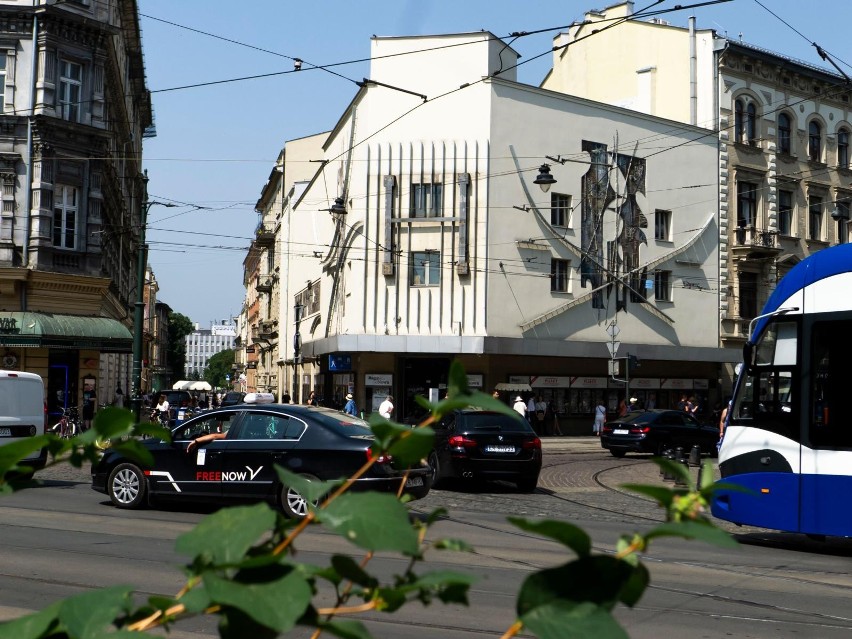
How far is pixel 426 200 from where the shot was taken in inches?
1620

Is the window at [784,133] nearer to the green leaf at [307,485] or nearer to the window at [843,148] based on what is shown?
the window at [843,148]

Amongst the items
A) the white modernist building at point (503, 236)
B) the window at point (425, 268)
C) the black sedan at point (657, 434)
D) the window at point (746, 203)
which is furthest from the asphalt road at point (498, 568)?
the window at point (746, 203)

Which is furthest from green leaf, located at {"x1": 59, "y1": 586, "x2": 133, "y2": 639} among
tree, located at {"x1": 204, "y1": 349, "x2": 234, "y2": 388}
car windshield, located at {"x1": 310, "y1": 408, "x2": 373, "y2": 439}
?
tree, located at {"x1": 204, "y1": 349, "x2": 234, "y2": 388}

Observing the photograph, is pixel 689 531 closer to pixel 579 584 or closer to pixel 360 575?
pixel 579 584

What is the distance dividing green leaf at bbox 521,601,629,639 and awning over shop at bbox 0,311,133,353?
1322 inches

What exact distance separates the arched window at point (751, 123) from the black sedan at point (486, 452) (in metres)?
32.4

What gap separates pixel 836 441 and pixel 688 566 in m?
2.30

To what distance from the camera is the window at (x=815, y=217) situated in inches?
1923

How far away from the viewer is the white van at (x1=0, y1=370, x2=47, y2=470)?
60.1ft

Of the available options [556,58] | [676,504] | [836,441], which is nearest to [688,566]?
[836,441]

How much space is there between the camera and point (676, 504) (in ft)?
4.08

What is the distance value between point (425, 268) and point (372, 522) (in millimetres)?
39907

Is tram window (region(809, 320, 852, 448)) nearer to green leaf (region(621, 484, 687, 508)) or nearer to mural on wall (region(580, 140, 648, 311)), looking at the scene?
green leaf (region(621, 484, 687, 508))

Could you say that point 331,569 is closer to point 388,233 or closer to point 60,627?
point 60,627
